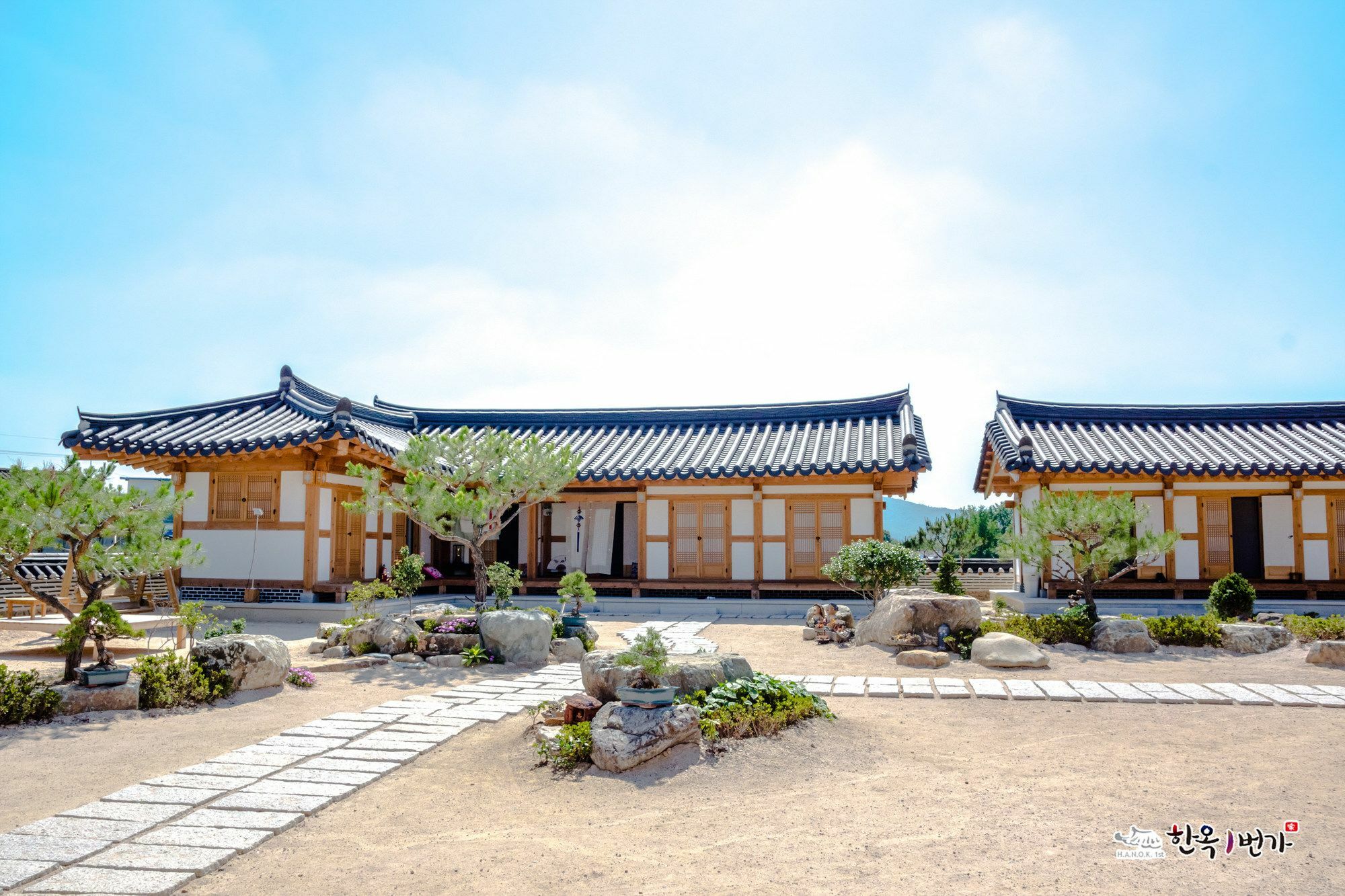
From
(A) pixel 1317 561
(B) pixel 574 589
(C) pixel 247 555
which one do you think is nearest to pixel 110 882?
(B) pixel 574 589

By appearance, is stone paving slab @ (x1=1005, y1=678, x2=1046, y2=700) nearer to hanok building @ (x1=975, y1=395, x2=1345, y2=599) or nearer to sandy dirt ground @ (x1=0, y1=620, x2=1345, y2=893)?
sandy dirt ground @ (x1=0, y1=620, x2=1345, y2=893)

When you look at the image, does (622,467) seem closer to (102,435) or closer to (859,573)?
(859,573)

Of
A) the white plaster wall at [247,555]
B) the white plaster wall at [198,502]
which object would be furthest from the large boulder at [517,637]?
the white plaster wall at [198,502]

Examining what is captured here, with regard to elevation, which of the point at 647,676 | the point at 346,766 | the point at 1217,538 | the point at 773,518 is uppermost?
the point at 773,518

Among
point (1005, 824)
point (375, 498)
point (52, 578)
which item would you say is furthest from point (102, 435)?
point (1005, 824)

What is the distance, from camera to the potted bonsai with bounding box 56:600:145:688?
7035 millimetres

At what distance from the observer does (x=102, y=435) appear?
1459cm

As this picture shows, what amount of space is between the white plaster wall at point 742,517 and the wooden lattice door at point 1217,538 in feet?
26.7

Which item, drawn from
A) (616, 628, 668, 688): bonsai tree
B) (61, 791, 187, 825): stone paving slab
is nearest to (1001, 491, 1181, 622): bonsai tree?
(616, 628, 668, 688): bonsai tree

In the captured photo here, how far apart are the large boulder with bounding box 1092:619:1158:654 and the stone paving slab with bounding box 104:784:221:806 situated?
31.7 ft

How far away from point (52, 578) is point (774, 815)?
15229 mm

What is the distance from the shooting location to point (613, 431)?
20.8 m

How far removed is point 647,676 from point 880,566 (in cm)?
741

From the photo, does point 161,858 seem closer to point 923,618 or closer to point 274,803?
point 274,803
